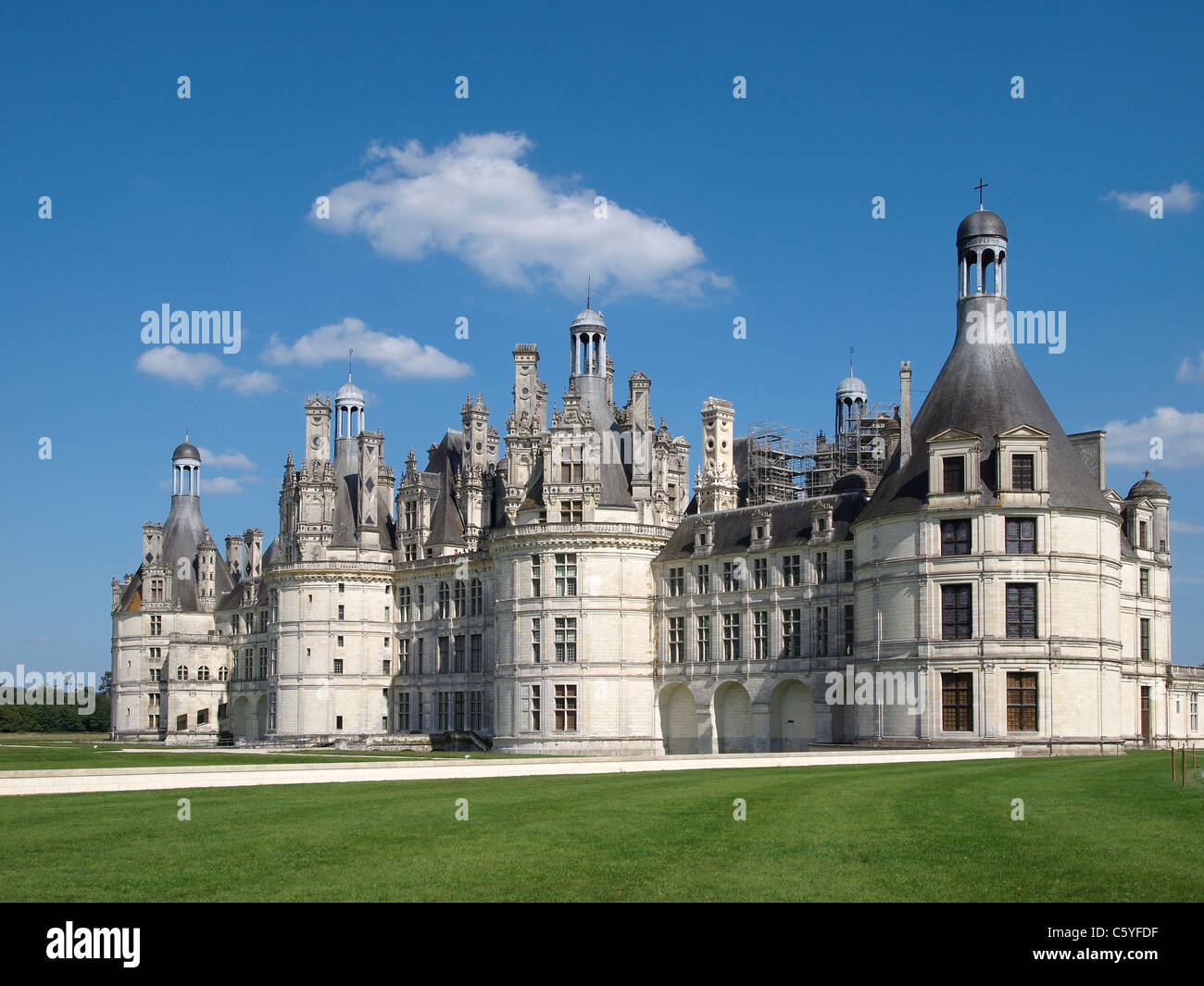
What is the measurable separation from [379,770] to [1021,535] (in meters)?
28.5

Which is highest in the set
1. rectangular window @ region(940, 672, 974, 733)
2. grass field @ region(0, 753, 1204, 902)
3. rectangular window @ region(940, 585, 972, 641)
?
rectangular window @ region(940, 585, 972, 641)

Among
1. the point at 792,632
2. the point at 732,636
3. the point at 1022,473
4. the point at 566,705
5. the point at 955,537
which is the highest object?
the point at 1022,473

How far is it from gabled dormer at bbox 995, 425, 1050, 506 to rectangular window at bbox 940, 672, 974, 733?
23.5 ft

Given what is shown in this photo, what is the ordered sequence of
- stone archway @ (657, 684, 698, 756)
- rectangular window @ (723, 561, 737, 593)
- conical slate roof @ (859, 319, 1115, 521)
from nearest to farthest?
conical slate roof @ (859, 319, 1115, 521) → rectangular window @ (723, 561, 737, 593) → stone archway @ (657, 684, 698, 756)

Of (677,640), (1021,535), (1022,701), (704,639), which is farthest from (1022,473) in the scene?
(677,640)

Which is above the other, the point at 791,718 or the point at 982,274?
the point at 982,274

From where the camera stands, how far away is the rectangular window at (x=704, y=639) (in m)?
67.8

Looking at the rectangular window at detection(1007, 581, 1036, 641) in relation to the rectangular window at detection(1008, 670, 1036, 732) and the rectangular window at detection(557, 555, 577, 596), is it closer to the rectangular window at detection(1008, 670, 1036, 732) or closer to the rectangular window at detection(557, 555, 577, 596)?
the rectangular window at detection(1008, 670, 1036, 732)

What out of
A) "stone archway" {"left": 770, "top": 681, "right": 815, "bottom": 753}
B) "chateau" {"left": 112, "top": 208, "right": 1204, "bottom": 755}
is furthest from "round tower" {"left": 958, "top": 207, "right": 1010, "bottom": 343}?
"stone archway" {"left": 770, "top": 681, "right": 815, "bottom": 753}

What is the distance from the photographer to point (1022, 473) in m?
54.4

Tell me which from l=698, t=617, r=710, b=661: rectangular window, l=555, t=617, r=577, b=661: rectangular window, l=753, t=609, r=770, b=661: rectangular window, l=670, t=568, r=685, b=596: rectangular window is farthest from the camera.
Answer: l=555, t=617, r=577, b=661: rectangular window

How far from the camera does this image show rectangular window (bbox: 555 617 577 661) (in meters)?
69.3

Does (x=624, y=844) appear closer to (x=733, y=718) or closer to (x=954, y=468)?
(x=954, y=468)
